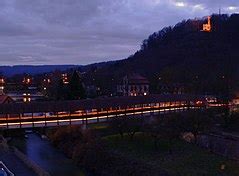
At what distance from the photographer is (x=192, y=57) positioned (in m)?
81.6

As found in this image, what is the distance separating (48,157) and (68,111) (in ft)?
21.0

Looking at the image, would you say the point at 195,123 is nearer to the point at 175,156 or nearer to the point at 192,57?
the point at 175,156

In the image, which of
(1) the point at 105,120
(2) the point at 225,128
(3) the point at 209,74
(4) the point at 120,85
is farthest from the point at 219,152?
(4) the point at 120,85

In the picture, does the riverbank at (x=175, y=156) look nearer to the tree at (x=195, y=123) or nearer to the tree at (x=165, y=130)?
the tree at (x=165, y=130)

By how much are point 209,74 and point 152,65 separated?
24.7 metres

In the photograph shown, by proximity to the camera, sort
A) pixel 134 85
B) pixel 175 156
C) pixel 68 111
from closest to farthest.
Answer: pixel 175 156, pixel 68 111, pixel 134 85

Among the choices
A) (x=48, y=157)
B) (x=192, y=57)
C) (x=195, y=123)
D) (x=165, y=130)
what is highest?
(x=192, y=57)

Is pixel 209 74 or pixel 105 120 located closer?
pixel 105 120

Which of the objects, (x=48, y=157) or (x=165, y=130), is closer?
(x=48, y=157)

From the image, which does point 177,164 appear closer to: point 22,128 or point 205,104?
point 22,128

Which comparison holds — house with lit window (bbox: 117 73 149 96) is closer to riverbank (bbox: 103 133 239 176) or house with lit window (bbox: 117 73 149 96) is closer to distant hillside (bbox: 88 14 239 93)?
distant hillside (bbox: 88 14 239 93)

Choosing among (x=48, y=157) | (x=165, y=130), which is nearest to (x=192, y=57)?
(x=165, y=130)

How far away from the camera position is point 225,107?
1630 inches

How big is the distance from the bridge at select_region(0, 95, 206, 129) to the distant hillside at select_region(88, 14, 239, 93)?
14.7m
